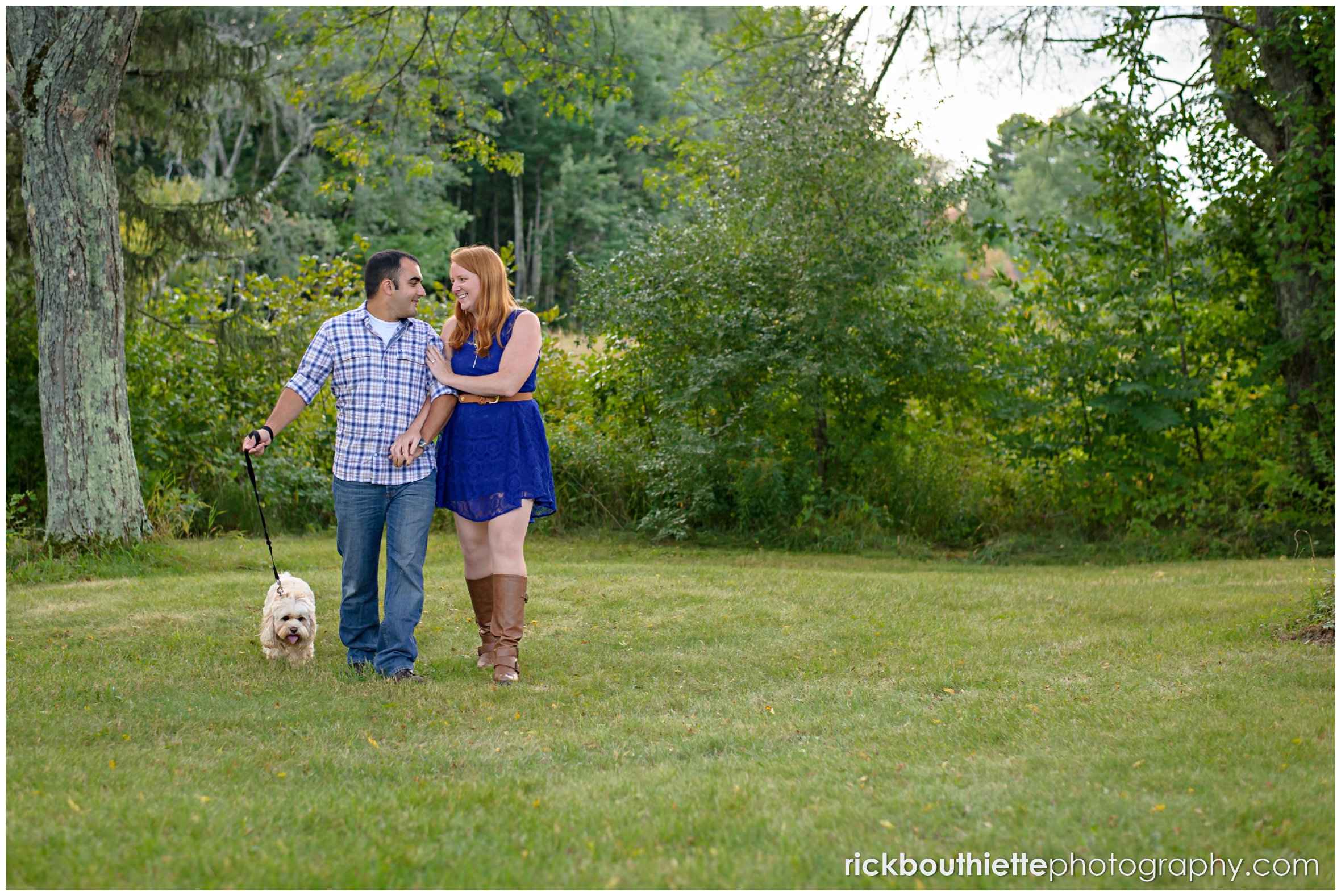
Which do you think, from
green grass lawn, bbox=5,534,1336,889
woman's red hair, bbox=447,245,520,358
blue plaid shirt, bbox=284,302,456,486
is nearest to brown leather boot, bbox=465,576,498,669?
green grass lawn, bbox=5,534,1336,889

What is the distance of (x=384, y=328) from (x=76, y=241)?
502cm

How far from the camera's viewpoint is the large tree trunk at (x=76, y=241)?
8570 mm

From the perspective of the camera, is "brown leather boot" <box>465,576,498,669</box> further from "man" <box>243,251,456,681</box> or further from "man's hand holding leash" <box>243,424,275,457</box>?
"man's hand holding leash" <box>243,424,275,457</box>

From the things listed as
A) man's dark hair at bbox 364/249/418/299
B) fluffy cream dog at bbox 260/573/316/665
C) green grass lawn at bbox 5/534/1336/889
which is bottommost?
green grass lawn at bbox 5/534/1336/889

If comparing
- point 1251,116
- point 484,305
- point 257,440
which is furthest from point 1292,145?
point 257,440

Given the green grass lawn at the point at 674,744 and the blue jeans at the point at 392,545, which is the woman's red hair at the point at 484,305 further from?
the green grass lawn at the point at 674,744

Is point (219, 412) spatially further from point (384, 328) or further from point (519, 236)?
point (519, 236)

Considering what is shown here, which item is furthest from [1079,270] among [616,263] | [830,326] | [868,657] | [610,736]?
[610,736]

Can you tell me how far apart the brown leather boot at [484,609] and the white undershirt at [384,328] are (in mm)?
1203

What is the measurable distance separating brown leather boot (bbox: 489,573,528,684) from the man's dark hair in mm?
1397

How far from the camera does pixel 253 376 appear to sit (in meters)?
12.1

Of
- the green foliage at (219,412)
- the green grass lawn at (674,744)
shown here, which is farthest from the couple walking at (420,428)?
the green foliage at (219,412)

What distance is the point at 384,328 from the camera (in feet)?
16.7

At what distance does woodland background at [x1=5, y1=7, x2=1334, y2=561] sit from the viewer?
33.5 ft
